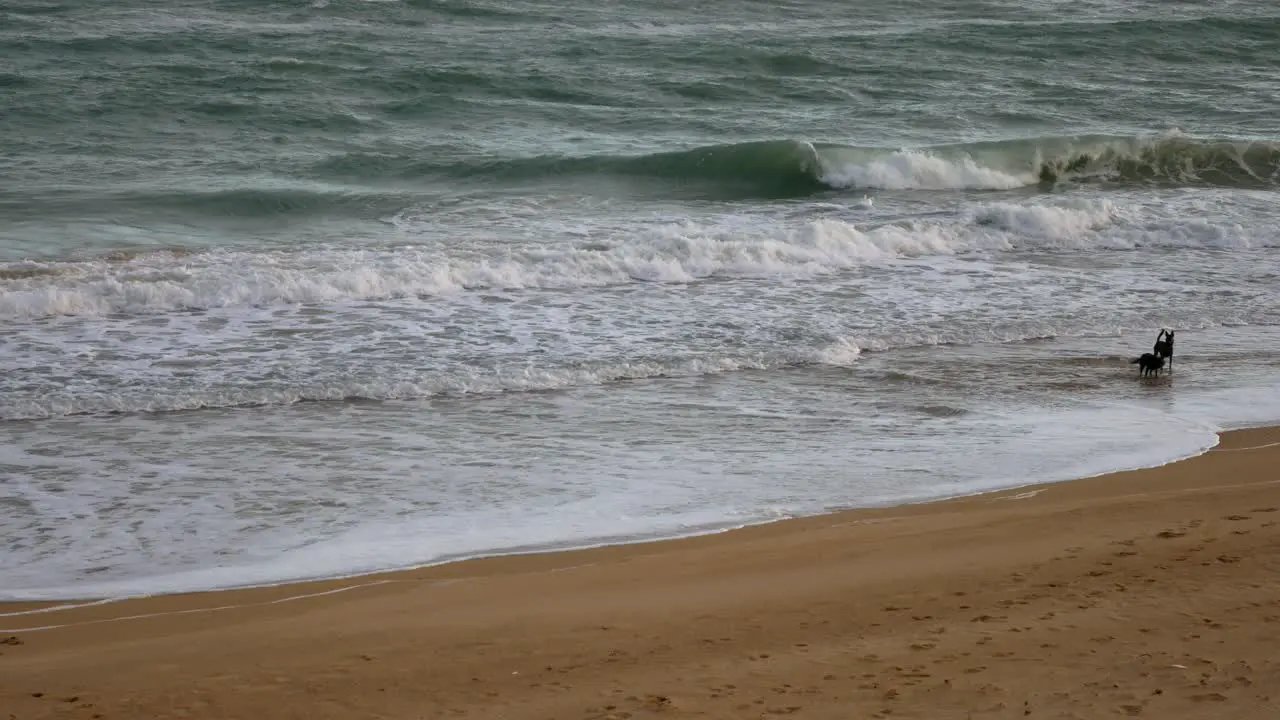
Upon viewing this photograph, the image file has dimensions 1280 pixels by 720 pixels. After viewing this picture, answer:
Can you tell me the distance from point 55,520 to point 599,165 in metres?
11.2

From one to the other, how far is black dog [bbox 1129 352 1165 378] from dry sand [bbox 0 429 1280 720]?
252 centimetres

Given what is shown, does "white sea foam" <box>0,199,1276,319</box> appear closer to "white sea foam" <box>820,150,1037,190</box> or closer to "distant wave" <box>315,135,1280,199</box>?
"white sea foam" <box>820,150,1037,190</box>

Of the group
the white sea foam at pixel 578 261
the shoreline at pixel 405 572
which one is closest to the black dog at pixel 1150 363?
→ the shoreline at pixel 405 572

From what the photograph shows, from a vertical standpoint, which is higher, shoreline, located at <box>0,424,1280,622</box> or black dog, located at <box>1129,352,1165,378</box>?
black dog, located at <box>1129,352,1165,378</box>

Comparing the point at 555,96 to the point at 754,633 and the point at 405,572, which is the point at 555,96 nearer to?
the point at 405,572

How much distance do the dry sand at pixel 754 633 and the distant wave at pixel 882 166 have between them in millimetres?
10744

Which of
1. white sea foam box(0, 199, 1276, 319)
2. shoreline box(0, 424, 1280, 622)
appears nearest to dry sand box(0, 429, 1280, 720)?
shoreline box(0, 424, 1280, 622)

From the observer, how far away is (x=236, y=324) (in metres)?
9.44

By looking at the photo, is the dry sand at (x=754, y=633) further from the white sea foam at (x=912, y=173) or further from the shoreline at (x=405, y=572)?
the white sea foam at (x=912, y=173)

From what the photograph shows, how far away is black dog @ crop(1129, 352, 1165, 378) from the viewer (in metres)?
8.30

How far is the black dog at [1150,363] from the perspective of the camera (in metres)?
8.30

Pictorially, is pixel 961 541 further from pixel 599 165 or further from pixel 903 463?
pixel 599 165

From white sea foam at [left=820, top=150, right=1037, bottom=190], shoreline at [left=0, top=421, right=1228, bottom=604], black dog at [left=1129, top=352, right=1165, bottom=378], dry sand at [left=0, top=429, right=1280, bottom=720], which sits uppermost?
white sea foam at [left=820, top=150, right=1037, bottom=190]

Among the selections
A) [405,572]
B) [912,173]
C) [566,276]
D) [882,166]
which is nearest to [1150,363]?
[566,276]
